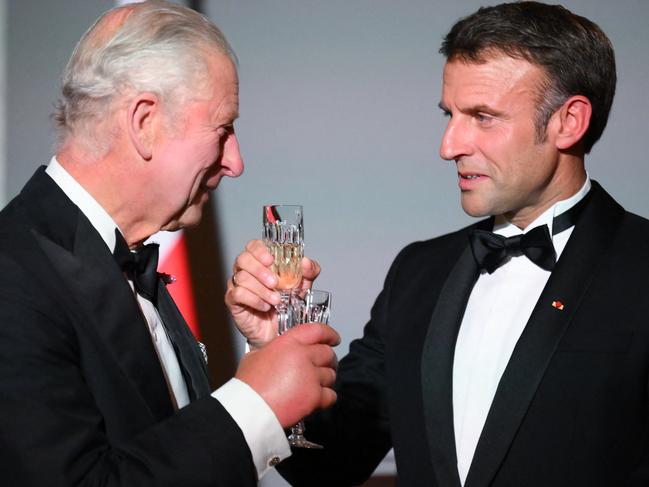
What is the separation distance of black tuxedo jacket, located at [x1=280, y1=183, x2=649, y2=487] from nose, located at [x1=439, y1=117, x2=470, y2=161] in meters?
0.33

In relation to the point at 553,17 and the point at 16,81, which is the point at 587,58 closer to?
the point at 553,17

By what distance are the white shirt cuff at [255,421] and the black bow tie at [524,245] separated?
974 mm

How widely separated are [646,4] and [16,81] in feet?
9.56

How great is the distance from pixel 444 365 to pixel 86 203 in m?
1.06

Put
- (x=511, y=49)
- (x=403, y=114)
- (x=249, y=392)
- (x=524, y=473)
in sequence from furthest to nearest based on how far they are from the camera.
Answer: (x=403, y=114), (x=511, y=49), (x=524, y=473), (x=249, y=392)

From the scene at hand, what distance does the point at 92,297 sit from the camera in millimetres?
1879

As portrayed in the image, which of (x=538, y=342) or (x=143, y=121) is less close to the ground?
(x=143, y=121)

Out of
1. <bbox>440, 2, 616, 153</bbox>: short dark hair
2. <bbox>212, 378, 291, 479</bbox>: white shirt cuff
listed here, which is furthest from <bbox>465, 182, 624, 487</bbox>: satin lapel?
<bbox>212, 378, 291, 479</bbox>: white shirt cuff

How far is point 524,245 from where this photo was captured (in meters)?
2.51

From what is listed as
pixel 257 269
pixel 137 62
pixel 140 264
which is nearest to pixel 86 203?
pixel 140 264

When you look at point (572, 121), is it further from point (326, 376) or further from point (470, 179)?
point (326, 376)

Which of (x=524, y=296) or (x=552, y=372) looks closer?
(x=552, y=372)

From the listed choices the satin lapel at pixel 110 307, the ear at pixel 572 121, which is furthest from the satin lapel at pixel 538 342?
the satin lapel at pixel 110 307

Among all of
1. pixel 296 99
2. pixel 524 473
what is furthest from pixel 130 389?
pixel 296 99
